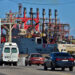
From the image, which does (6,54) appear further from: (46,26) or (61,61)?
(46,26)

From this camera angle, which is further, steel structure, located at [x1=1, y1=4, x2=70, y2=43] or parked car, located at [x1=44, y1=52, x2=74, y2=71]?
steel structure, located at [x1=1, y1=4, x2=70, y2=43]

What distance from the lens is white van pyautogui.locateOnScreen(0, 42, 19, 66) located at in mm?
37688

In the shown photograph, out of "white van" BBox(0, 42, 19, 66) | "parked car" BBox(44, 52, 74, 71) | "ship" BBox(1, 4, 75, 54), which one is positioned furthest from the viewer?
"ship" BBox(1, 4, 75, 54)

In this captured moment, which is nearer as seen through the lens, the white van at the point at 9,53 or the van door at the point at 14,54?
the white van at the point at 9,53

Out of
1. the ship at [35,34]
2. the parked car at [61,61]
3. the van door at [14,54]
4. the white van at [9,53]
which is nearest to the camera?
the parked car at [61,61]

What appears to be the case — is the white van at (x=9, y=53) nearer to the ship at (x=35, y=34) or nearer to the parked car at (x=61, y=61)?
the parked car at (x=61, y=61)

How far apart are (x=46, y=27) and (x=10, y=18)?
2588 centimetres

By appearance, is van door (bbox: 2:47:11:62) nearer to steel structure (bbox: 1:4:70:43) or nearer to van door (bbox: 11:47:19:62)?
van door (bbox: 11:47:19:62)

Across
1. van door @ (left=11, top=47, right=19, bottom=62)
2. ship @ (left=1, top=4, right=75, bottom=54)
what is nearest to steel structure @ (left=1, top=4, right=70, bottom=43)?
ship @ (left=1, top=4, right=75, bottom=54)

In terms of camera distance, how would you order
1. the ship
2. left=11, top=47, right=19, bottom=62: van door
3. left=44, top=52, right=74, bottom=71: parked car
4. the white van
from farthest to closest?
the ship, left=11, top=47, right=19, bottom=62: van door, the white van, left=44, top=52, right=74, bottom=71: parked car

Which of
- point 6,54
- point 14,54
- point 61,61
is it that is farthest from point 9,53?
point 61,61

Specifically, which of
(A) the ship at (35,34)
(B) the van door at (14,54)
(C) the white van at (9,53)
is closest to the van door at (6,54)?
(C) the white van at (9,53)

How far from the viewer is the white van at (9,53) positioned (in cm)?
3769

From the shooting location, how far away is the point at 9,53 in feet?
124
